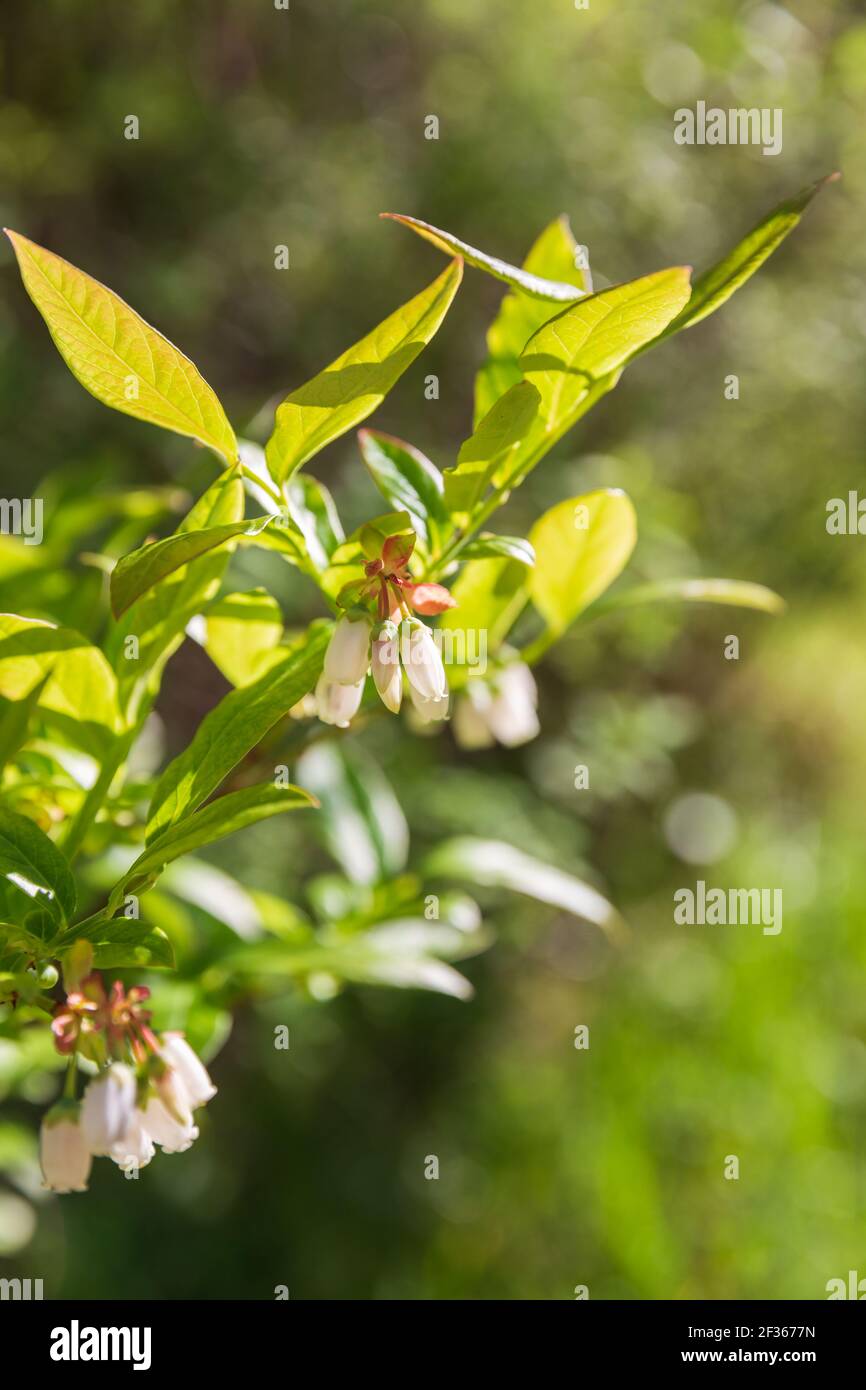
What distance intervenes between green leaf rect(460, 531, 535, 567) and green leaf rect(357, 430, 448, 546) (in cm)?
2

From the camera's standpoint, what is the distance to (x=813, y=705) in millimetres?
1944

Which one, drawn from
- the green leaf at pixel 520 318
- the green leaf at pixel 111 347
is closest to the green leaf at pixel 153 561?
the green leaf at pixel 111 347

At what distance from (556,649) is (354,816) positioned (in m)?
0.92

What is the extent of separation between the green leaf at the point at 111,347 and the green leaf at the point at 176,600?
5cm

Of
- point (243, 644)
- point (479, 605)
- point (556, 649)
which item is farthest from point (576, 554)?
point (556, 649)

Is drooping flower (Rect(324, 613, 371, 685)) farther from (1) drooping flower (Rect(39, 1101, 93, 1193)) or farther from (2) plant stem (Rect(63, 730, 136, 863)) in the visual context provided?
(1) drooping flower (Rect(39, 1101, 93, 1193))

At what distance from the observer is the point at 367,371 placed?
36 cm

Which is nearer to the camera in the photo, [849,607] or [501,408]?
[501,408]

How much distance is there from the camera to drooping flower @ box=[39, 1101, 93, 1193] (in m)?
0.46

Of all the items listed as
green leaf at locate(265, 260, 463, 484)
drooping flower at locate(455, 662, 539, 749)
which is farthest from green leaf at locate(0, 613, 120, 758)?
drooping flower at locate(455, 662, 539, 749)

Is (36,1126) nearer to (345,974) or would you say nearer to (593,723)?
(593,723)
